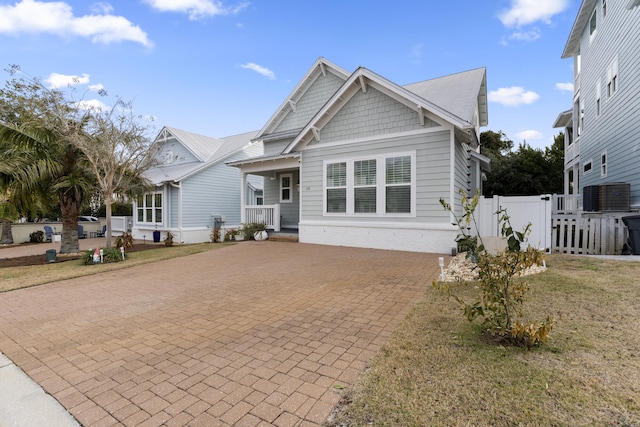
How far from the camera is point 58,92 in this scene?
11.6m

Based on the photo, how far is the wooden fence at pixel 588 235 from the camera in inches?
347

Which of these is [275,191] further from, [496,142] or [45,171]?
[496,142]

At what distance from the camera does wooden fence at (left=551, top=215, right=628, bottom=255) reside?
8.80 m

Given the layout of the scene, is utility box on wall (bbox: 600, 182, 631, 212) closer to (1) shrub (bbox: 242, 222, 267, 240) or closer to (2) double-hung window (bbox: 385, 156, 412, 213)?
(2) double-hung window (bbox: 385, 156, 412, 213)

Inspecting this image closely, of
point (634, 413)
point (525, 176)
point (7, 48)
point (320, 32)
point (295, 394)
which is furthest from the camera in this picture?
point (525, 176)

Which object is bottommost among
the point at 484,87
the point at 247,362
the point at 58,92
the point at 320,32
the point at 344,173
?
the point at 247,362

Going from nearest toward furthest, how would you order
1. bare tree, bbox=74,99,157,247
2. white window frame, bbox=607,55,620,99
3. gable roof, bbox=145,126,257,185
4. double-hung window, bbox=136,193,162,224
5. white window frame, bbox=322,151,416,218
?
white window frame, bbox=322,151,416,218 → bare tree, bbox=74,99,157,247 → white window frame, bbox=607,55,620,99 → gable roof, bbox=145,126,257,185 → double-hung window, bbox=136,193,162,224

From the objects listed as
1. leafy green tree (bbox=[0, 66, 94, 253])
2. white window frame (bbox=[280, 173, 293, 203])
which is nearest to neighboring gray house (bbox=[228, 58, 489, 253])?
white window frame (bbox=[280, 173, 293, 203])

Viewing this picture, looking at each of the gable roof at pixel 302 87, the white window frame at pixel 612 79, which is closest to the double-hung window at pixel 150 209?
the gable roof at pixel 302 87

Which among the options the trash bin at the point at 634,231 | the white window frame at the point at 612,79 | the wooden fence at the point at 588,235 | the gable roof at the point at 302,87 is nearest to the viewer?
the trash bin at the point at 634,231

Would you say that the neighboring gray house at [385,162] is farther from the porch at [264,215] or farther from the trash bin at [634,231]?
the trash bin at [634,231]

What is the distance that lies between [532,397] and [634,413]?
0.63 m

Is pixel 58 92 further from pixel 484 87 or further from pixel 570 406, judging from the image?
pixel 484 87

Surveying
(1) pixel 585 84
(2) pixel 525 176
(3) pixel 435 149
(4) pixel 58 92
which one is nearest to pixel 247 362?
(3) pixel 435 149
